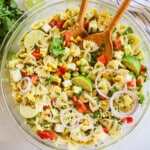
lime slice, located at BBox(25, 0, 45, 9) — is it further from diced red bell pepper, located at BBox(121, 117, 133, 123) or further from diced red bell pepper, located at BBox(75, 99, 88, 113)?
diced red bell pepper, located at BBox(121, 117, 133, 123)

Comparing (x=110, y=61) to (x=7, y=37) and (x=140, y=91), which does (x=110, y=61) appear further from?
(x=7, y=37)

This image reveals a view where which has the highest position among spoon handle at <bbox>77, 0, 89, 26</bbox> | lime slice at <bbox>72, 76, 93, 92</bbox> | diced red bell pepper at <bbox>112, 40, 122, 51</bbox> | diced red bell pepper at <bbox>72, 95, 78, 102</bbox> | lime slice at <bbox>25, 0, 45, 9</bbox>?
lime slice at <bbox>25, 0, 45, 9</bbox>

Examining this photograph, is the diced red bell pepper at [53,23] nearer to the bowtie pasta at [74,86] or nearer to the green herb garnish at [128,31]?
the bowtie pasta at [74,86]

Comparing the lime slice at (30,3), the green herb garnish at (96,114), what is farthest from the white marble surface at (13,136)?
the lime slice at (30,3)

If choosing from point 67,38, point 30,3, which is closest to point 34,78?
point 67,38

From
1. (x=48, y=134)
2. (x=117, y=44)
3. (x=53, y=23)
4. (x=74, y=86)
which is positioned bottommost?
(x=48, y=134)

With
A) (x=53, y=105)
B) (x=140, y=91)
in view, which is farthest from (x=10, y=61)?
(x=140, y=91)

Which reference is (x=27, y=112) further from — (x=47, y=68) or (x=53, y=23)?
(x=53, y=23)

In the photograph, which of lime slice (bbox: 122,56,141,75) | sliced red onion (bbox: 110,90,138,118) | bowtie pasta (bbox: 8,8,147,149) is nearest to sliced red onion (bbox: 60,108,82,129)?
bowtie pasta (bbox: 8,8,147,149)
